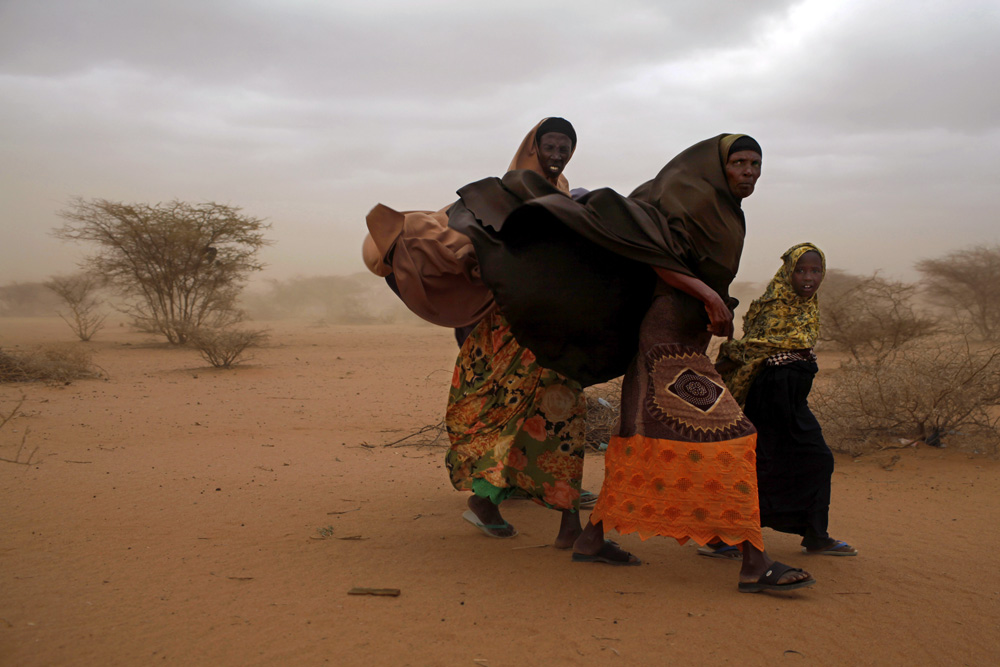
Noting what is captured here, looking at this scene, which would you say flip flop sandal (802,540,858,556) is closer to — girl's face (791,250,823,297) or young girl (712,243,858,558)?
young girl (712,243,858,558)

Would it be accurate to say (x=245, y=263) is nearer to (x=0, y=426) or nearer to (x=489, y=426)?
(x=0, y=426)

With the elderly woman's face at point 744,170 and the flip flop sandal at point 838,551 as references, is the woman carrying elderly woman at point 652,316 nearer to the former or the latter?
the elderly woman's face at point 744,170

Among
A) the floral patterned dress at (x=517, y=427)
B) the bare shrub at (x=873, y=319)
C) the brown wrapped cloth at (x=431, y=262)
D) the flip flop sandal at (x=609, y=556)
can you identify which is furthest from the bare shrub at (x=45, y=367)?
the bare shrub at (x=873, y=319)

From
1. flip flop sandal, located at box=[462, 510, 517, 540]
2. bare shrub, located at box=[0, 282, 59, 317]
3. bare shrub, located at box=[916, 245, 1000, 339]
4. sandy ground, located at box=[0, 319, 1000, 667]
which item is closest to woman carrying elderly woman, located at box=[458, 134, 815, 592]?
sandy ground, located at box=[0, 319, 1000, 667]

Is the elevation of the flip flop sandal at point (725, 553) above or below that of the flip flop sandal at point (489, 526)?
above

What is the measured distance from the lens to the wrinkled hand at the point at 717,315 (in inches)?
116

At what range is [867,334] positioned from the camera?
1016 cm

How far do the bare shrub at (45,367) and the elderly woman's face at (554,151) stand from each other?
8855 mm

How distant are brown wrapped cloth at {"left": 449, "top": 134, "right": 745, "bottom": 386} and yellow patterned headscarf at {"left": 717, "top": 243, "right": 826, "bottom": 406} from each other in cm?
57

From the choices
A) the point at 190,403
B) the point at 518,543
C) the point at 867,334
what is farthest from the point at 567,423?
the point at 867,334

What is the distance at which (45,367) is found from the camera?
388 inches

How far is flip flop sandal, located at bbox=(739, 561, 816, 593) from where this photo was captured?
2889 millimetres

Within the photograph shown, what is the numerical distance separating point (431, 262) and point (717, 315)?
56.3 inches

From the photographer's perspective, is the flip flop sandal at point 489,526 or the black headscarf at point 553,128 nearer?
the black headscarf at point 553,128
